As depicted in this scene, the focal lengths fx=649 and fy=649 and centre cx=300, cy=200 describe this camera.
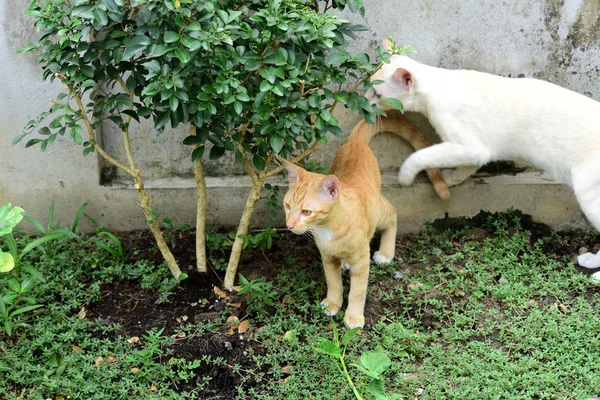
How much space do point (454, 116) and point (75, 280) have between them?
9.02 feet

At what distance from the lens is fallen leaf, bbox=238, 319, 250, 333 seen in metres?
3.96

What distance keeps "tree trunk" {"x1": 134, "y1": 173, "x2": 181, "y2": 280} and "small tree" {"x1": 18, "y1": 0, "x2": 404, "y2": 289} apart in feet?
1.64

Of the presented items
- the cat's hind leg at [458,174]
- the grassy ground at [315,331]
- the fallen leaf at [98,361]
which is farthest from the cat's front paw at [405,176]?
the fallen leaf at [98,361]

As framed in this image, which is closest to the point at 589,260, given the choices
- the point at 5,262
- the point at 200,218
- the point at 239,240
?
the point at 239,240

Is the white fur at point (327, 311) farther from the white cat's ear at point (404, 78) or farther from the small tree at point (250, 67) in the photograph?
the white cat's ear at point (404, 78)

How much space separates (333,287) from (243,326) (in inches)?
23.9

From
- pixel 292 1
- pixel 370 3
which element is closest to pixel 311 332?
pixel 292 1

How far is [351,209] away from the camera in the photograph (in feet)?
12.4

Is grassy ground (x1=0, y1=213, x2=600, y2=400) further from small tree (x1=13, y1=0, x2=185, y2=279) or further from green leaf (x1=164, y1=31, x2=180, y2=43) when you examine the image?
green leaf (x1=164, y1=31, x2=180, y2=43)

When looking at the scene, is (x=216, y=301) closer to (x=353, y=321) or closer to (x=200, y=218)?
(x=200, y=218)

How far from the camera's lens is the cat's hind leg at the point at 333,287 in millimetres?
4020

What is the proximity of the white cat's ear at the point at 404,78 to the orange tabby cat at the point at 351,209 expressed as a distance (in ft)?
1.19

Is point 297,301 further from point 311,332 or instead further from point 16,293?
point 16,293

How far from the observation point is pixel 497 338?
3.93 metres
